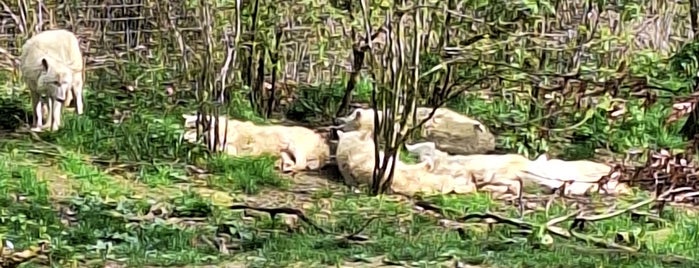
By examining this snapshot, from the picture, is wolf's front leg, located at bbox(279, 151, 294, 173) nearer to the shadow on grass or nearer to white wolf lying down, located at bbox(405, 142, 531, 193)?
white wolf lying down, located at bbox(405, 142, 531, 193)

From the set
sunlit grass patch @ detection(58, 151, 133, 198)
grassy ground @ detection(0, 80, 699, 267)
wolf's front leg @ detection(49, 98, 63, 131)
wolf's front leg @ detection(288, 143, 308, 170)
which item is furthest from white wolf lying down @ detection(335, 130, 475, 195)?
wolf's front leg @ detection(49, 98, 63, 131)

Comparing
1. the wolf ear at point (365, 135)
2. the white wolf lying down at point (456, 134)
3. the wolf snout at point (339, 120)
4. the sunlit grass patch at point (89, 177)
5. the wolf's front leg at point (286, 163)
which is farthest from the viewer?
the wolf snout at point (339, 120)

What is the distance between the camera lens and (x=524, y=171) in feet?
22.2

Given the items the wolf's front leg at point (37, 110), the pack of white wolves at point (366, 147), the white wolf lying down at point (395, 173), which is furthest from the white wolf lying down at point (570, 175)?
the wolf's front leg at point (37, 110)

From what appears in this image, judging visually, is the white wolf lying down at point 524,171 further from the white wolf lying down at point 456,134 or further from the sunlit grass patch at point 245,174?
the sunlit grass patch at point 245,174

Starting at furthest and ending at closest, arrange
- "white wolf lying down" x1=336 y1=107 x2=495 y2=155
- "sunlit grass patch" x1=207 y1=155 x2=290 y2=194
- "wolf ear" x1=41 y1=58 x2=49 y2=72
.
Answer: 1. "wolf ear" x1=41 y1=58 x2=49 y2=72
2. "white wolf lying down" x1=336 y1=107 x2=495 y2=155
3. "sunlit grass patch" x1=207 y1=155 x2=290 y2=194

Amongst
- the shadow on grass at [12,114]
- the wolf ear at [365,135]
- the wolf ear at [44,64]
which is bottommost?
the shadow on grass at [12,114]

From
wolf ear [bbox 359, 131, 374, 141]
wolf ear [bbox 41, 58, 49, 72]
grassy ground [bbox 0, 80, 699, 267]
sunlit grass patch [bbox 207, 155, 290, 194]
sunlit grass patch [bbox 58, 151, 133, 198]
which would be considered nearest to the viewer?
grassy ground [bbox 0, 80, 699, 267]

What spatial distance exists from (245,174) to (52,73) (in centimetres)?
231

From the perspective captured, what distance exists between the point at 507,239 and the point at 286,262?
1059 mm

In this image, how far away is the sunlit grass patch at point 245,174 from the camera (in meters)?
6.58

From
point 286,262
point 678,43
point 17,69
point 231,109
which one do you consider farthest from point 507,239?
point 17,69

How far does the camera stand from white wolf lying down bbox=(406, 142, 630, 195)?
659cm

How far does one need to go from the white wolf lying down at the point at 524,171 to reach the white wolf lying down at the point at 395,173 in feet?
0.47
